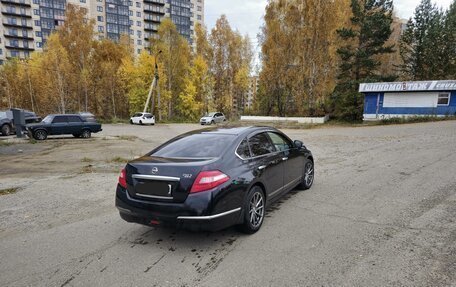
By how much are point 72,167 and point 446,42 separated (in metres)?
42.0

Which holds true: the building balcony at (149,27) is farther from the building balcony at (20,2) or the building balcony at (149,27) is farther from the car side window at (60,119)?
the car side window at (60,119)

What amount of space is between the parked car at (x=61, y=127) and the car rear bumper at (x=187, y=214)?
1682 cm

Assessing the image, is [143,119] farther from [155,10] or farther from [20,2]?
[20,2]

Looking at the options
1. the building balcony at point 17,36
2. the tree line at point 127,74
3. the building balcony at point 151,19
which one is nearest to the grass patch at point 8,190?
the tree line at point 127,74

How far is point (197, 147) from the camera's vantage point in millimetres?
4270

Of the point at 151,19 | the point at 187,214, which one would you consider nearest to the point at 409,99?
the point at 187,214

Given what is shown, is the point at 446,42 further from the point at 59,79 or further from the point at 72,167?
the point at 59,79

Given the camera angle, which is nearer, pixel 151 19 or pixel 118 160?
pixel 118 160

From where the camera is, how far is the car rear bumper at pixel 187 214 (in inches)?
133

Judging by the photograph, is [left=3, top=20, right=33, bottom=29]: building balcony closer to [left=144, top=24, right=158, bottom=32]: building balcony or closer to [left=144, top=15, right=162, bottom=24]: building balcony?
[left=144, top=24, right=158, bottom=32]: building balcony

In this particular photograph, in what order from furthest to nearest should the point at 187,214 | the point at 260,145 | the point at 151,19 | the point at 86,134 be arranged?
the point at 151,19 < the point at 86,134 < the point at 260,145 < the point at 187,214

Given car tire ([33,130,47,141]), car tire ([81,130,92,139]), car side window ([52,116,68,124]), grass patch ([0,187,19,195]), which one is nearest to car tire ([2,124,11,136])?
car tire ([33,130,47,141])

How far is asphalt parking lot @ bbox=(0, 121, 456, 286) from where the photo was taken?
2.99 metres

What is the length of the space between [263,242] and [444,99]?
100 ft
